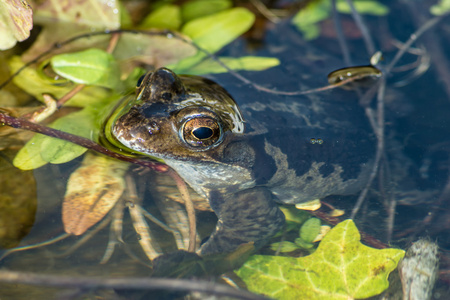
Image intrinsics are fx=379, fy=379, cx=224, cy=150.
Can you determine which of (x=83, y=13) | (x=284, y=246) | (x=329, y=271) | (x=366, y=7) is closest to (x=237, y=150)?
(x=284, y=246)

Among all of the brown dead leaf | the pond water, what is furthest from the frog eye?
the brown dead leaf

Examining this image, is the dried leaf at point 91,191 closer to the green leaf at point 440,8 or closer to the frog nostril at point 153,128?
the frog nostril at point 153,128

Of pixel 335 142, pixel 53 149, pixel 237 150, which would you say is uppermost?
pixel 335 142

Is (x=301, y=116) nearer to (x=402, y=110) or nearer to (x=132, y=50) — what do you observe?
(x=402, y=110)

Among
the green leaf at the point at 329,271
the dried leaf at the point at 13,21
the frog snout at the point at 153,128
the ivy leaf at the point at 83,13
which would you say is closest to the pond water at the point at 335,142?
the green leaf at the point at 329,271

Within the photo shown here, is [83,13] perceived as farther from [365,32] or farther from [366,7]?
→ [366,7]

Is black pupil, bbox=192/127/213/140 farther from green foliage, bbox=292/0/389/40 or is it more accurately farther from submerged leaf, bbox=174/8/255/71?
green foliage, bbox=292/0/389/40
